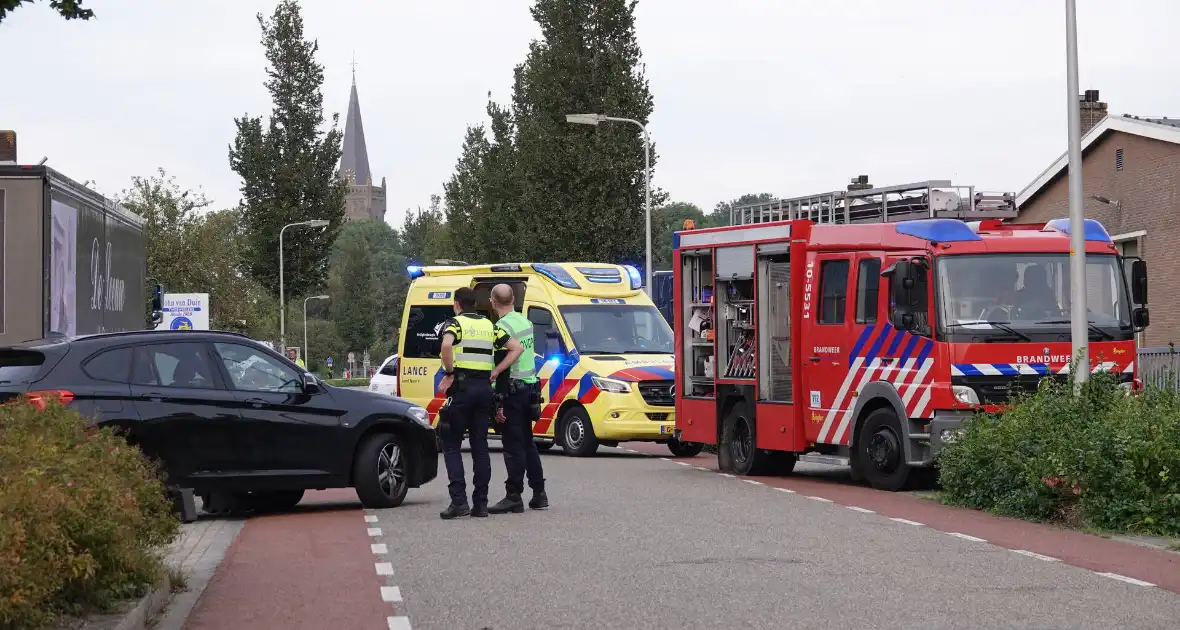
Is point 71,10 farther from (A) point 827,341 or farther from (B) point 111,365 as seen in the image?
(A) point 827,341

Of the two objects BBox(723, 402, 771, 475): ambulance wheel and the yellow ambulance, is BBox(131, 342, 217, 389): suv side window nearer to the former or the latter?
BBox(723, 402, 771, 475): ambulance wheel

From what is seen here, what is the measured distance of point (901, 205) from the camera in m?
24.5

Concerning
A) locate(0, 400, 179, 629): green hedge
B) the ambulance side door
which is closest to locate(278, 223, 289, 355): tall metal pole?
the ambulance side door

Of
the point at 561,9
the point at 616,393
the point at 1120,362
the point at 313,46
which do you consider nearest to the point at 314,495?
the point at 616,393

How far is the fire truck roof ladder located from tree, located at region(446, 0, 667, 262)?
15.6m

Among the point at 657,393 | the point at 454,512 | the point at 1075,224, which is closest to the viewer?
the point at 454,512

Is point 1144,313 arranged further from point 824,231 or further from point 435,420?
point 435,420

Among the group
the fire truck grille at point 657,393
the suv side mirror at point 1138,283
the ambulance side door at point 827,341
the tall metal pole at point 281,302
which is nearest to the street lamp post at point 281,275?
the tall metal pole at point 281,302

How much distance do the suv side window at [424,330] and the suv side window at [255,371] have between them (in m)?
11.4

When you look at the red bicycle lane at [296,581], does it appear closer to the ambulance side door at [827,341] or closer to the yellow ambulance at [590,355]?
the ambulance side door at [827,341]

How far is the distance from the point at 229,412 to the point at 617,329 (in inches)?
434

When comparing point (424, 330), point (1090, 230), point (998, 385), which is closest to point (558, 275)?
point (424, 330)

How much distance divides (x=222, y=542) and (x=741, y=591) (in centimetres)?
484

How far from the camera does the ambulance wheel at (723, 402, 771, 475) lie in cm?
1902
